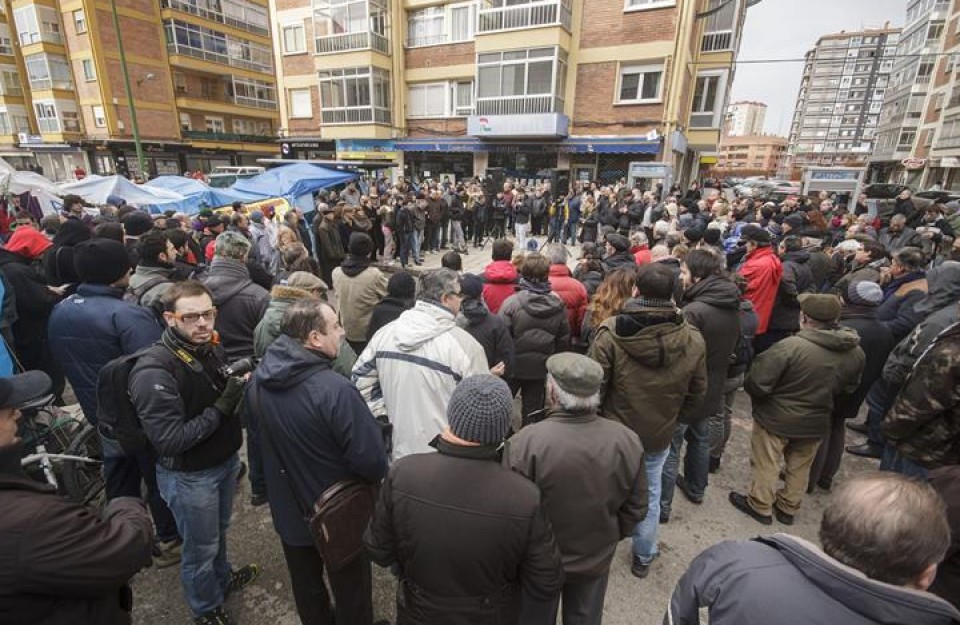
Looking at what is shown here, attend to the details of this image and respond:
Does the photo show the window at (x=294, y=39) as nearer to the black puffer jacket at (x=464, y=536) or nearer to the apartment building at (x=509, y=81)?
the apartment building at (x=509, y=81)

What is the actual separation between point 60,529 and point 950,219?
14662 mm

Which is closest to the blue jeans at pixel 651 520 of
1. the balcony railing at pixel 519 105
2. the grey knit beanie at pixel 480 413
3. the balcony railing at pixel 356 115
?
the grey knit beanie at pixel 480 413

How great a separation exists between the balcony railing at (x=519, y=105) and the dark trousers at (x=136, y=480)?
63.3ft

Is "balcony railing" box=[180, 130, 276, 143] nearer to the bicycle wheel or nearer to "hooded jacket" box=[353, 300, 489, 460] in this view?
the bicycle wheel

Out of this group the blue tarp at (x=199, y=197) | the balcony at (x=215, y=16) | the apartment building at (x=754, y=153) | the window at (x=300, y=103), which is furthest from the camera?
the apartment building at (x=754, y=153)

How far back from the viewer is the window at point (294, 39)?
25.1 metres

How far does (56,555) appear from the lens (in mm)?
1286

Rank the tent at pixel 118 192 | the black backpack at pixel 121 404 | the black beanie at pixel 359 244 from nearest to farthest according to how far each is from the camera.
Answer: the black backpack at pixel 121 404
the black beanie at pixel 359 244
the tent at pixel 118 192

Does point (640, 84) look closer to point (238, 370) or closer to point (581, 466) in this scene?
point (581, 466)

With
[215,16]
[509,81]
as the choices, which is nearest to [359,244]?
[509,81]

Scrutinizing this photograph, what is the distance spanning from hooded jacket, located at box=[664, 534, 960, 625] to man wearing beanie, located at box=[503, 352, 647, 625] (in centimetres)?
62

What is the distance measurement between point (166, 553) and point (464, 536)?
2.76m

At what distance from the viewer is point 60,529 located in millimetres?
1311

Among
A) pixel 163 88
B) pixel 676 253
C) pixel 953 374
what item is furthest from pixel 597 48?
pixel 163 88
